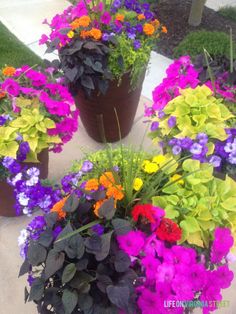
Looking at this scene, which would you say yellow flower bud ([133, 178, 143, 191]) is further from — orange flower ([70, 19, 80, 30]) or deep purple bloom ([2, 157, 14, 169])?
orange flower ([70, 19, 80, 30])

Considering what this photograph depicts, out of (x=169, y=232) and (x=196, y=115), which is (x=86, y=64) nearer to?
(x=196, y=115)

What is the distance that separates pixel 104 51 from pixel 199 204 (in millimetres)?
1198

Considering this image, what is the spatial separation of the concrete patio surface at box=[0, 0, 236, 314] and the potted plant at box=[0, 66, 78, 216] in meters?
0.21

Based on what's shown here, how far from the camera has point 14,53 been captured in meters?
3.48

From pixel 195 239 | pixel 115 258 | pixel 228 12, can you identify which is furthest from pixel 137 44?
pixel 228 12

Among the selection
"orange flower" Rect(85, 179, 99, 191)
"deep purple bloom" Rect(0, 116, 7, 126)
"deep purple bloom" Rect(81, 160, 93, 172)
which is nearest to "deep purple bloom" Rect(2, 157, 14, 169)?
"deep purple bloom" Rect(0, 116, 7, 126)

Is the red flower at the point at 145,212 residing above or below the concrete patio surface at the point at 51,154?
above

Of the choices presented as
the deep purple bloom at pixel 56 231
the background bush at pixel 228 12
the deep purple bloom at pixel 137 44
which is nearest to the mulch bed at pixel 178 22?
the background bush at pixel 228 12

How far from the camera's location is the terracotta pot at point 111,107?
7.73ft

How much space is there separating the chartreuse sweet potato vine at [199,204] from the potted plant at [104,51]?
76 centimetres

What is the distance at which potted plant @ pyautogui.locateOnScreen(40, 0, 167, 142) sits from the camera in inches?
84.4

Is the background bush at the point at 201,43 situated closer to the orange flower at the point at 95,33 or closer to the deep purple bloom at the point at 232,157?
the orange flower at the point at 95,33

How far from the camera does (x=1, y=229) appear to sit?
2.16 m

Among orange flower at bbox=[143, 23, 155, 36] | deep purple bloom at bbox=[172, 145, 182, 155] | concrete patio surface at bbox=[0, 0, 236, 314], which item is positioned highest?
orange flower at bbox=[143, 23, 155, 36]
